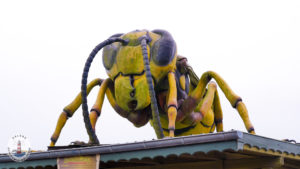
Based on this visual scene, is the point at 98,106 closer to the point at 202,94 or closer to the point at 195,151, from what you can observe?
the point at 202,94

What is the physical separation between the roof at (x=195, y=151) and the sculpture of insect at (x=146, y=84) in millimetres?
→ 2044

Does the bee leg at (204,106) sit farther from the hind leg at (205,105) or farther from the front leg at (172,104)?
the front leg at (172,104)

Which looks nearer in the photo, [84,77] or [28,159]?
[28,159]

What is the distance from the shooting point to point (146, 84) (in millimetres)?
9125

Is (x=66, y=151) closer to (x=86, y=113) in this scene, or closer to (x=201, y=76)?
(x=86, y=113)

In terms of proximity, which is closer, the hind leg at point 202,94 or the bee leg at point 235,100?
the bee leg at point 235,100

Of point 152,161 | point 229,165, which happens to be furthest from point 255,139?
point 152,161

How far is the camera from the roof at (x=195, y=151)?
5098mm

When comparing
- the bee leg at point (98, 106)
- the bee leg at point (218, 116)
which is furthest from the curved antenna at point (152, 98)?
the bee leg at point (218, 116)

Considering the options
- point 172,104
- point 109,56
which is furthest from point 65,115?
point 172,104

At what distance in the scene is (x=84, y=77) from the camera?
27.2 feet

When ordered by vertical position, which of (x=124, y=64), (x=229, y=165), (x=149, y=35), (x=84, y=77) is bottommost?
(x=229, y=165)

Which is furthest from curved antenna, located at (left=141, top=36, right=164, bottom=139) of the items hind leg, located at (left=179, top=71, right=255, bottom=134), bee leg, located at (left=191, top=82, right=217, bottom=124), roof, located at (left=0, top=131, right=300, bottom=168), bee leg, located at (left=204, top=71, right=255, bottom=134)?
bee leg, located at (left=191, top=82, right=217, bottom=124)

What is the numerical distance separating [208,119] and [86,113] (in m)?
3.95
